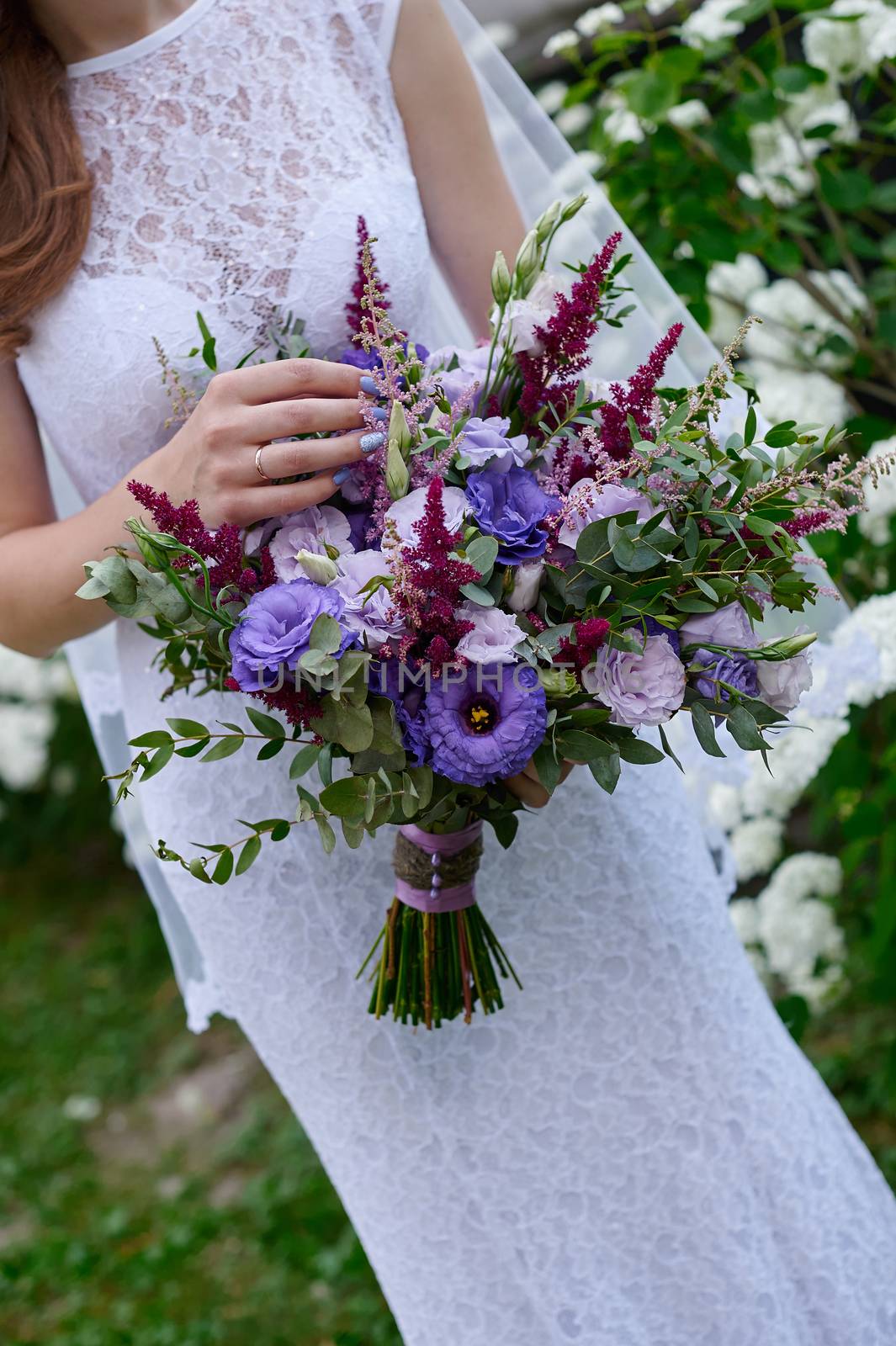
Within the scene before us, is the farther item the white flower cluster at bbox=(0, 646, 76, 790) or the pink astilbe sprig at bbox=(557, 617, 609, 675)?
the white flower cluster at bbox=(0, 646, 76, 790)

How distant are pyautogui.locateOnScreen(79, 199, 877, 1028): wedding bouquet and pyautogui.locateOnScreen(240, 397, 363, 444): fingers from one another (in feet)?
0.13

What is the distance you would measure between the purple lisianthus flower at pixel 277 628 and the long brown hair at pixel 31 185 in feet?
2.02

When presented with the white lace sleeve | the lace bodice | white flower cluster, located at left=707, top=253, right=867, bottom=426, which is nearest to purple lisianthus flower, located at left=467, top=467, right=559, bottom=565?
the lace bodice

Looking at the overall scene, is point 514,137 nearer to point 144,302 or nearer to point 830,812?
point 144,302

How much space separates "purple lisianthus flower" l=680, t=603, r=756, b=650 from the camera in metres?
1.12

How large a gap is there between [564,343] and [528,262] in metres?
0.10

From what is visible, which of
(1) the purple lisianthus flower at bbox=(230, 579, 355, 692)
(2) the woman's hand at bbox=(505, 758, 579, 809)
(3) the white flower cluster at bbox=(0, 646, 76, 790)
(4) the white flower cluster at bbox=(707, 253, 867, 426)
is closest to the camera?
(1) the purple lisianthus flower at bbox=(230, 579, 355, 692)

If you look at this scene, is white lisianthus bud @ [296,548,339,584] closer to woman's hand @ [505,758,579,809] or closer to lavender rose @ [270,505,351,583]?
lavender rose @ [270,505,351,583]

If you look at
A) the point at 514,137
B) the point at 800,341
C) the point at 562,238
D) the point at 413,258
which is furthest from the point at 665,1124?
the point at 800,341

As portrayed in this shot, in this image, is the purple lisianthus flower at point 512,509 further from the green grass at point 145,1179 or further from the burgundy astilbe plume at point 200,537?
the green grass at point 145,1179

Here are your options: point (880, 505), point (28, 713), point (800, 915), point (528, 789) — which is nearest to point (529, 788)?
point (528, 789)

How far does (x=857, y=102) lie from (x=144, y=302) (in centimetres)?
143

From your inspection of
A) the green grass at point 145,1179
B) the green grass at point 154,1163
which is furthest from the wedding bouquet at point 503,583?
the green grass at point 145,1179

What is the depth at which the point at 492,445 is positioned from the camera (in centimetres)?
114
